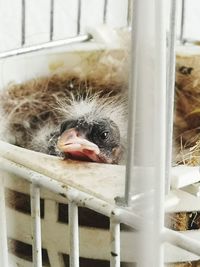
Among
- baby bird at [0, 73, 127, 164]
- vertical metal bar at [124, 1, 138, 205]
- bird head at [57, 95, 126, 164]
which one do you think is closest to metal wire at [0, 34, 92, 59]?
baby bird at [0, 73, 127, 164]

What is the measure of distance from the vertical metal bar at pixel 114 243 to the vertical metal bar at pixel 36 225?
0.25 feet

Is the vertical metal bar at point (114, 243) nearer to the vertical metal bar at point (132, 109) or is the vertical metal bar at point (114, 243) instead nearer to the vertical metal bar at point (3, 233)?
the vertical metal bar at point (132, 109)

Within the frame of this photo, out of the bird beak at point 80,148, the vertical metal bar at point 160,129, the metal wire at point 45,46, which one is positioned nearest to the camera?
the vertical metal bar at point 160,129

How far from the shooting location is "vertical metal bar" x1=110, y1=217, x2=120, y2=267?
0.43m

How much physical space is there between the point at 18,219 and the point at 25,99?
169 mm

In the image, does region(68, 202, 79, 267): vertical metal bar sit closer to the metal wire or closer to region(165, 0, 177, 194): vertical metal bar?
region(165, 0, 177, 194): vertical metal bar

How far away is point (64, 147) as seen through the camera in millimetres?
503

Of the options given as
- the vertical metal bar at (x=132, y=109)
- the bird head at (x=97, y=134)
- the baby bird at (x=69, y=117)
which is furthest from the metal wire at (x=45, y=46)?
the vertical metal bar at (x=132, y=109)

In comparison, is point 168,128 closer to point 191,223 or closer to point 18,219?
point 191,223

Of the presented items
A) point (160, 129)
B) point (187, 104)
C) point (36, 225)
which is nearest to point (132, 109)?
point (160, 129)

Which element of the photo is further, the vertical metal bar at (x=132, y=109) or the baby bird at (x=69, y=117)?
the baby bird at (x=69, y=117)

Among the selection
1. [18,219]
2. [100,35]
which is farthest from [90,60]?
[18,219]

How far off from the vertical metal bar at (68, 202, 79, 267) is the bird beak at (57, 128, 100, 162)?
53 millimetres

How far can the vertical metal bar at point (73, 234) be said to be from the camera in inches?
17.8
